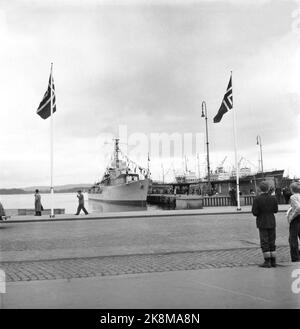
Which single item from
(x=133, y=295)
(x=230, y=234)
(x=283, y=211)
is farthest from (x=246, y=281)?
(x=283, y=211)

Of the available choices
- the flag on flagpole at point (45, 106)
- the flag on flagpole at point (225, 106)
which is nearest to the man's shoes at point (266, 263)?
the flag on flagpole at point (45, 106)

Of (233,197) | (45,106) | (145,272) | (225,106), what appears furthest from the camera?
(233,197)

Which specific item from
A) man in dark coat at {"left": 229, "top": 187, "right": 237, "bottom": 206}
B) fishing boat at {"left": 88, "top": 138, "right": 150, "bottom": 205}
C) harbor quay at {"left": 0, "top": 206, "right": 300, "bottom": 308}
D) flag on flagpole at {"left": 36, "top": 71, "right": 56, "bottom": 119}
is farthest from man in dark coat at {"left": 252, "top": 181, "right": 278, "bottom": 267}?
fishing boat at {"left": 88, "top": 138, "right": 150, "bottom": 205}

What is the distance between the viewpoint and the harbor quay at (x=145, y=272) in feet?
20.3

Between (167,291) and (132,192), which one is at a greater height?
(132,192)

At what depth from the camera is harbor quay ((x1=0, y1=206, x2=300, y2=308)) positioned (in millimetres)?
6180

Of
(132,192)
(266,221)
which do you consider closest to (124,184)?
(132,192)

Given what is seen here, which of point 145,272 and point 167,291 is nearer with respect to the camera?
point 167,291

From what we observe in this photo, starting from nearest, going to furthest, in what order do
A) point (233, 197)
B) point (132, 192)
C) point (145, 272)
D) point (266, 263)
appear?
1. point (145, 272)
2. point (266, 263)
3. point (233, 197)
4. point (132, 192)

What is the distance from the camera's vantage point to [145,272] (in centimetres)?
869

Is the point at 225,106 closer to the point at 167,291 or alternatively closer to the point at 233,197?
the point at 233,197
